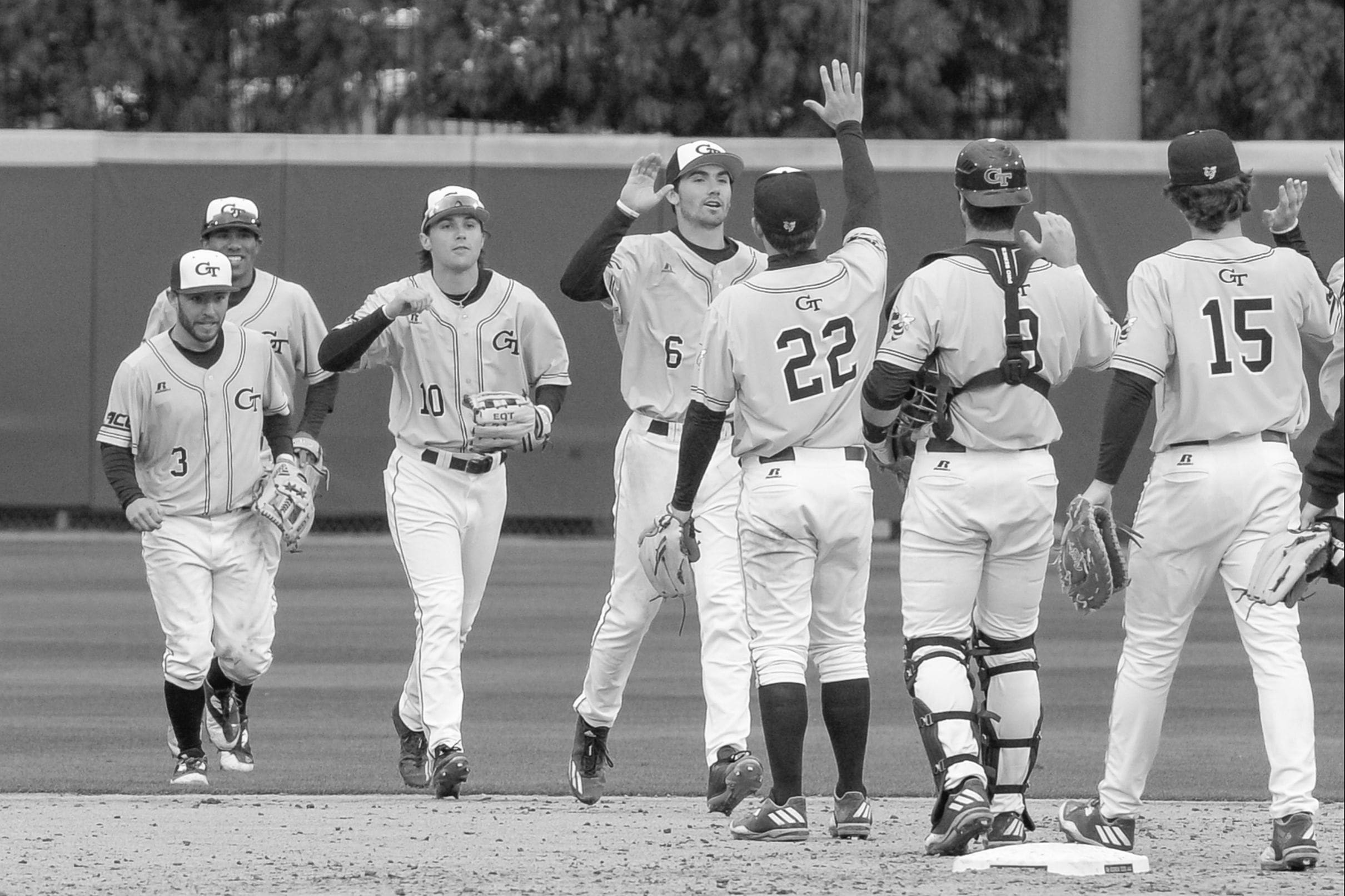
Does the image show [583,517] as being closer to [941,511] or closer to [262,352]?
[262,352]

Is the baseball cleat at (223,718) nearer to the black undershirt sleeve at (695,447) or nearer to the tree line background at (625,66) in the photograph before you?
the black undershirt sleeve at (695,447)

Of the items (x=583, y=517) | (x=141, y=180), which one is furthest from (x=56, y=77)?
(x=583, y=517)

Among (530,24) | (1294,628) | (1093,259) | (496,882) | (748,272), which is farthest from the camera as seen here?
(530,24)

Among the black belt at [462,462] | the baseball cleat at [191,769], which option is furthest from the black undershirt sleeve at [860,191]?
the baseball cleat at [191,769]

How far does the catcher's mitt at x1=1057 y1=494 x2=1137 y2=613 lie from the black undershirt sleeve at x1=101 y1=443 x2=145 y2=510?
335cm

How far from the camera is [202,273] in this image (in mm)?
7379

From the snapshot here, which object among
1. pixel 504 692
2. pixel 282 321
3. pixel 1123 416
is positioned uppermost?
pixel 282 321

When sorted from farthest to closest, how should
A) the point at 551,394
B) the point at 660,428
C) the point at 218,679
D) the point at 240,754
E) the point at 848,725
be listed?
the point at 218,679 < the point at 240,754 < the point at 551,394 < the point at 660,428 < the point at 848,725

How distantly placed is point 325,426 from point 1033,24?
7.81 meters

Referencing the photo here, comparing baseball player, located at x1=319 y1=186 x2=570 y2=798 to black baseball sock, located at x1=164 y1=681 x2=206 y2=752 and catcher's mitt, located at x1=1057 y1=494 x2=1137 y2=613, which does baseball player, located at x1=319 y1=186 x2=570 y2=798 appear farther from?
catcher's mitt, located at x1=1057 y1=494 x2=1137 y2=613

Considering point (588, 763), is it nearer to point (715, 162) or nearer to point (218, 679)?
point (218, 679)

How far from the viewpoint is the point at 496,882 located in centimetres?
536

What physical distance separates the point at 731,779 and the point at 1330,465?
2442 millimetres

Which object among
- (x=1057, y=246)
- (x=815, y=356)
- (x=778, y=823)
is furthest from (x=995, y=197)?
(x=778, y=823)
